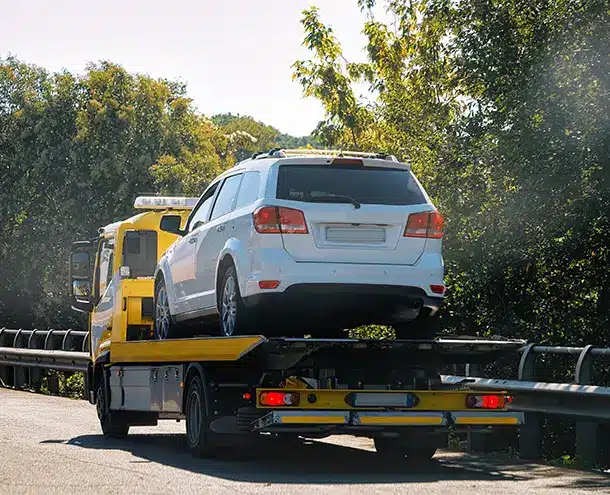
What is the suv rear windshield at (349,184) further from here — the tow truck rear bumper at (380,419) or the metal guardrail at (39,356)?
the metal guardrail at (39,356)

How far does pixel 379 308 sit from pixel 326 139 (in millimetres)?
21846

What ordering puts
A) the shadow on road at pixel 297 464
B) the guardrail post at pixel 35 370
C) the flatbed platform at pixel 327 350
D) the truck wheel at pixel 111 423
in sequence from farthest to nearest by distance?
the guardrail post at pixel 35 370 → the truck wheel at pixel 111 423 → the flatbed platform at pixel 327 350 → the shadow on road at pixel 297 464

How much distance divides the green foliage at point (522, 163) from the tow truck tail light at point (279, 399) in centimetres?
714

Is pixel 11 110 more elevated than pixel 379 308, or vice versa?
pixel 11 110

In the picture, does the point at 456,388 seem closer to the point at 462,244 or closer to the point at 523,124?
the point at 523,124

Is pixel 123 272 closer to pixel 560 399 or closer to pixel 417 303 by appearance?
pixel 417 303

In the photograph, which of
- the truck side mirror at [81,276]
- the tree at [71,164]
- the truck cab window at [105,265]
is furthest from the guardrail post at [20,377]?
the tree at [71,164]

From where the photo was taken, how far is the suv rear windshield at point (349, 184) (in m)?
11.8

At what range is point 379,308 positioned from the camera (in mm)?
11812

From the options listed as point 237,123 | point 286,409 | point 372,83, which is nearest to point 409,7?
point 372,83

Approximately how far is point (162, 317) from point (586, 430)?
4756 mm

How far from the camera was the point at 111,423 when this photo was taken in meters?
15.9

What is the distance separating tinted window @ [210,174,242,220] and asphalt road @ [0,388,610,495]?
2.26 metres

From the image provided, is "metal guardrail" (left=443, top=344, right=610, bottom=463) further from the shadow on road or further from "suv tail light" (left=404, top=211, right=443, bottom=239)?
"suv tail light" (left=404, top=211, right=443, bottom=239)
